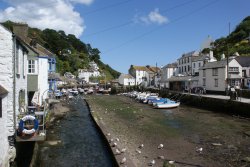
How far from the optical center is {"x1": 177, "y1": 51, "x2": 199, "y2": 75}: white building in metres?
82.4

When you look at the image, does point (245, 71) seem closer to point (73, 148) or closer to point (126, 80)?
point (73, 148)

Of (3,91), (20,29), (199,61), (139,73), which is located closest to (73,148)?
(3,91)

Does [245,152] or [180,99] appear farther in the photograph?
[180,99]

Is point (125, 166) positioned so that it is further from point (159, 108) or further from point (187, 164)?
point (159, 108)

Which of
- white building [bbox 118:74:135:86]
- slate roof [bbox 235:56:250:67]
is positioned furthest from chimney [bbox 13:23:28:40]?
white building [bbox 118:74:135:86]

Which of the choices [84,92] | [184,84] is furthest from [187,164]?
[84,92]

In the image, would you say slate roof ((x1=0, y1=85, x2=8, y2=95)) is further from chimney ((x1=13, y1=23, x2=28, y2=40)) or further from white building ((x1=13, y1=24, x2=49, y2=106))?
chimney ((x1=13, y1=23, x2=28, y2=40))

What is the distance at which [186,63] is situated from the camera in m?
85.8

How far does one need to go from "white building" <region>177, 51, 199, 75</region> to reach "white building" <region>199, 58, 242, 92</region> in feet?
77.1

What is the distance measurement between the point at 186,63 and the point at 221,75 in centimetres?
3389

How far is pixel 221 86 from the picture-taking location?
52.6 metres

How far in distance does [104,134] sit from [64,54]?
4978 inches

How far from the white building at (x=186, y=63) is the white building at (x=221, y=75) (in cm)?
2351

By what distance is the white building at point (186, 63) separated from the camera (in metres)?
82.4
